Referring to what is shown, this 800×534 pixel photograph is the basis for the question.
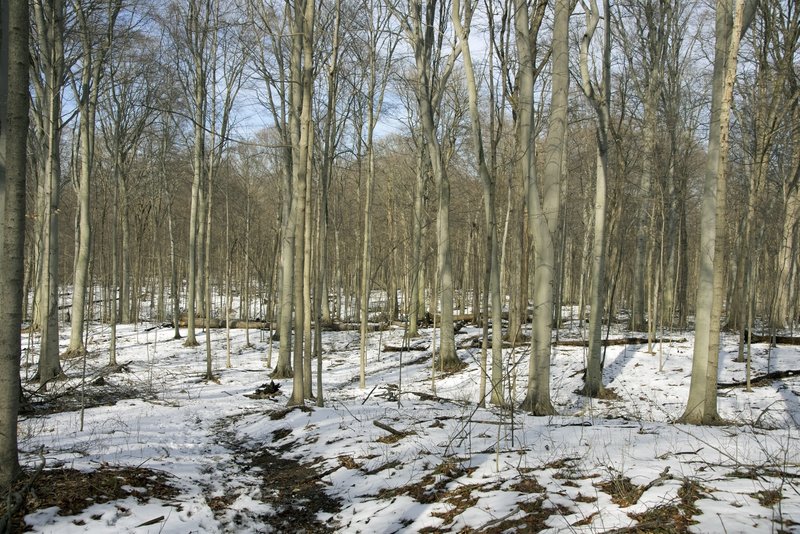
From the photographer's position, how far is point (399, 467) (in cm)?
555

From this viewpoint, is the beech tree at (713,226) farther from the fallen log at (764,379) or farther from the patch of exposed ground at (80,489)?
the patch of exposed ground at (80,489)

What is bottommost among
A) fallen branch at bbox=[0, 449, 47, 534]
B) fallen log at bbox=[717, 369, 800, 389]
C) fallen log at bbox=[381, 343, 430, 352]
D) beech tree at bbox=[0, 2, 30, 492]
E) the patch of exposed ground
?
fallen log at bbox=[381, 343, 430, 352]

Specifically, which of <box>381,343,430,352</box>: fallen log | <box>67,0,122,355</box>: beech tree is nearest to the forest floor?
<box>67,0,122,355</box>: beech tree

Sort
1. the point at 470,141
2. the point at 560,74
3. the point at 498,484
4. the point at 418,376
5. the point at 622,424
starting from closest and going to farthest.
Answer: the point at 498,484
the point at 622,424
the point at 560,74
the point at 418,376
the point at 470,141

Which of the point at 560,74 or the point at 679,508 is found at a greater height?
the point at 560,74

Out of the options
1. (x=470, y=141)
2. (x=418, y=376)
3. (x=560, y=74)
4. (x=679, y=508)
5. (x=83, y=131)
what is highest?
(x=470, y=141)

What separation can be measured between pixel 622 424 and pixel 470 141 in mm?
18527

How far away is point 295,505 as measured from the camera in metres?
5.01

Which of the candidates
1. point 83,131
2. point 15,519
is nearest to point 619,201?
point 15,519

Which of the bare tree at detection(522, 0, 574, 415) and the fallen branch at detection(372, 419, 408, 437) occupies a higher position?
the bare tree at detection(522, 0, 574, 415)

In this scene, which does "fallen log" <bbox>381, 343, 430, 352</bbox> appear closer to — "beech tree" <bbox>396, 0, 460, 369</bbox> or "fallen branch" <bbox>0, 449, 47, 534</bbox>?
"beech tree" <bbox>396, 0, 460, 369</bbox>

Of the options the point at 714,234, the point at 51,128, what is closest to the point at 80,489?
the point at 714,234

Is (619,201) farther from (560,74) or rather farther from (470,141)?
(470,141)

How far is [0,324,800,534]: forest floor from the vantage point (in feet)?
12.5
